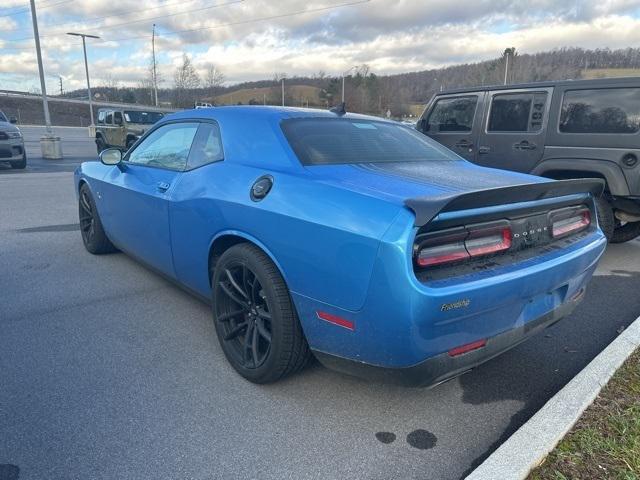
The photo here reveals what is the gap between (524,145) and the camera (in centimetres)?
580

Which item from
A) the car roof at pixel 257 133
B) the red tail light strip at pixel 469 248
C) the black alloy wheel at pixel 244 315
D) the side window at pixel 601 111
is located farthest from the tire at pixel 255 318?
the side window at pixel 601 111

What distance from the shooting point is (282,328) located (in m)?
2.51

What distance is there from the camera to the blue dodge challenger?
2.06 m

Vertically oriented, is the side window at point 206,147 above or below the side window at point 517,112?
below

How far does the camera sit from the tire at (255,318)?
8.27 feet

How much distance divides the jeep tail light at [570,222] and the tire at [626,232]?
393 cm

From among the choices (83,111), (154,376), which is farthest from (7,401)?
(83,111)

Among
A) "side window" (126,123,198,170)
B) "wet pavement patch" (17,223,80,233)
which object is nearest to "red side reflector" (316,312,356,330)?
"side window" (126,123,198,170)

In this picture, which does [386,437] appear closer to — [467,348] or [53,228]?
[467,348]

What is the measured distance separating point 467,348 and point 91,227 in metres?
4.33

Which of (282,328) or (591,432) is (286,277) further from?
(591,432)

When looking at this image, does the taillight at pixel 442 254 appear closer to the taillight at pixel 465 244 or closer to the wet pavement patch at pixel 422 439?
the taillight at pixel 465 244

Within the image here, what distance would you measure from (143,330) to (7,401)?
1.00 metres

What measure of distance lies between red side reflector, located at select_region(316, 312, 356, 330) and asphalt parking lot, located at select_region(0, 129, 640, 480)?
595 mm
